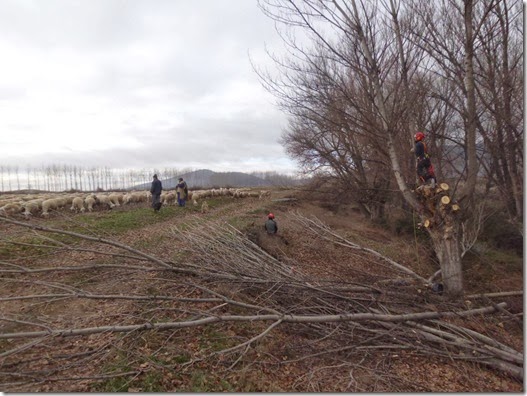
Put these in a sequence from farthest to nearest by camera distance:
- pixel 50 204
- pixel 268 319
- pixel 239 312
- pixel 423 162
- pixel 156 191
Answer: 1. pixel 156 191
2. pixel 50 204
3. pixel 423 162
4. pixel 239 312
5. pixel 268 319

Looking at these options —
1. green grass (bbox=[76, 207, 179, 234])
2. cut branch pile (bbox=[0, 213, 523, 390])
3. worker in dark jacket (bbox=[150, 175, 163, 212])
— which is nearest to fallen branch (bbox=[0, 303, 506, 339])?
cut branch pile (bbox=[0, 213, 523, 390])

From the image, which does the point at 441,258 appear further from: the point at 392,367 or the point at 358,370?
the point at 358,370

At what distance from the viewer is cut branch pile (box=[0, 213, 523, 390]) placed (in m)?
3.43

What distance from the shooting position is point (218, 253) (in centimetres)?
536

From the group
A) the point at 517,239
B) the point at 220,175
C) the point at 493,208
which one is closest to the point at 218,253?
the point at 493,208

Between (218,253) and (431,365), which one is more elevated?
(218,253)

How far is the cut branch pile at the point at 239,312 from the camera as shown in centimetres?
343

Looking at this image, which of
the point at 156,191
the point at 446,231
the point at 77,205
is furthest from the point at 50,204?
the point at 446,231

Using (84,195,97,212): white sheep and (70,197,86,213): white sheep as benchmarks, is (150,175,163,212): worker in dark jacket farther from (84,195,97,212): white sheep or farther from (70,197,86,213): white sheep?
(70,197,86,213): white sheep

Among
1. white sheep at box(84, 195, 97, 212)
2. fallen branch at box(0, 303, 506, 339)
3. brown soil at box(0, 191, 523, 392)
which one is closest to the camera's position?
fallen branch at box(0, 303, 506, 339)

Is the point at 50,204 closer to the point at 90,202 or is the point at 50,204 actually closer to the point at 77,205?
the point at 77,205

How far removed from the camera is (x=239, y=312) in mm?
4891

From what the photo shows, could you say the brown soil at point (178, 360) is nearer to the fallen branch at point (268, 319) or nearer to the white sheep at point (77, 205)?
the fallen branch at point (268, 319)

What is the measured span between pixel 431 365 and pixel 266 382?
2195 mm
